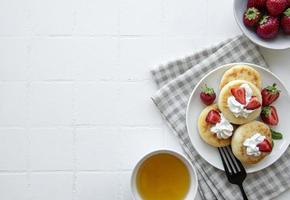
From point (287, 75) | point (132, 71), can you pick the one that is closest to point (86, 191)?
point (132, 71)

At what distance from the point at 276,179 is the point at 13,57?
66 cm

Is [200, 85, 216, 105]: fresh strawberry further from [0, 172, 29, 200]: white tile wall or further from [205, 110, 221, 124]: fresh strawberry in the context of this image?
[0, 172, 29, 200]: white tile wall

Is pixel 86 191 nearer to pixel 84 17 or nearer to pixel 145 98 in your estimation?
pixel 145 98

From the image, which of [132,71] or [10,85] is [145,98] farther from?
[10,85]

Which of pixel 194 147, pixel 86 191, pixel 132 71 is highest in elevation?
pixel 132 71

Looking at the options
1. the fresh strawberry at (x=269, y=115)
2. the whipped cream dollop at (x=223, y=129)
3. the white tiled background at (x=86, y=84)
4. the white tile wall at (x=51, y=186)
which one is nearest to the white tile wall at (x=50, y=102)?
the white tiled background at (x=86, y=84)

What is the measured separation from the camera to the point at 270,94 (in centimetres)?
113

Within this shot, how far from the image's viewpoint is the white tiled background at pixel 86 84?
118cm

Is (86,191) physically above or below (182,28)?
below

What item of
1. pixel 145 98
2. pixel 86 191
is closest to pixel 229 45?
pixel 145 98

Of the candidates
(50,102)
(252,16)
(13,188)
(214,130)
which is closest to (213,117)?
(214,130)

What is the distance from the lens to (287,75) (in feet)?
3.91

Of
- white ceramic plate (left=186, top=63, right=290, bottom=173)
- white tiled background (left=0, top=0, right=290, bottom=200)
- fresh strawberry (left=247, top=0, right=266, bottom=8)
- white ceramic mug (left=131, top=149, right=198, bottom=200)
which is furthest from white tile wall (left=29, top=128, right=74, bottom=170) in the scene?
fresh strawberry (left=247, top=0, right=266, bottom=8)

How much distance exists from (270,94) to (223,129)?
0.43 feet
